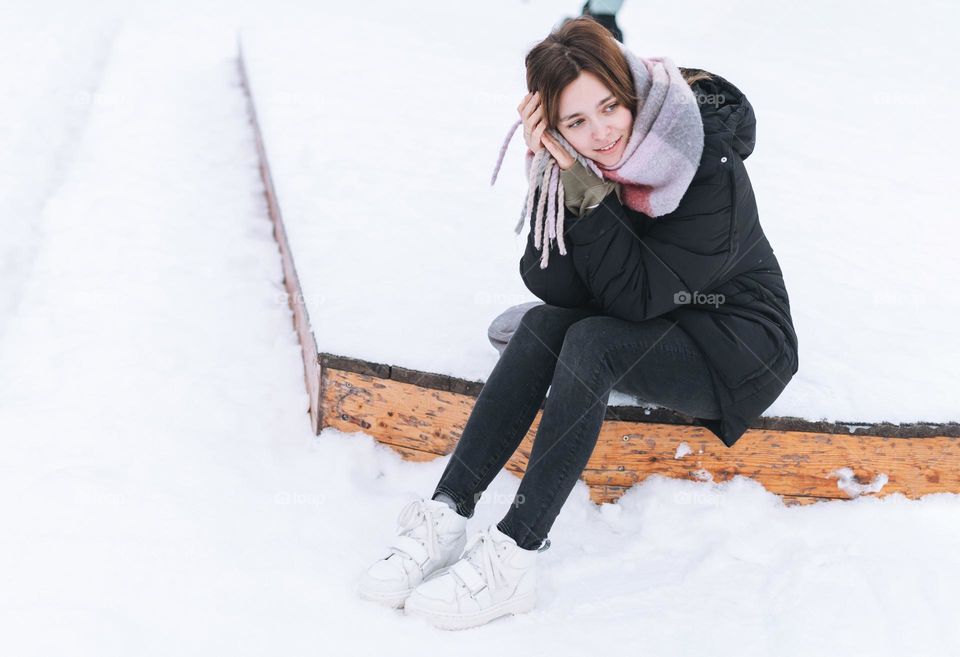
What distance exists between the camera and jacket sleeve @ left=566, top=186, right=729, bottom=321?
6.57 feet

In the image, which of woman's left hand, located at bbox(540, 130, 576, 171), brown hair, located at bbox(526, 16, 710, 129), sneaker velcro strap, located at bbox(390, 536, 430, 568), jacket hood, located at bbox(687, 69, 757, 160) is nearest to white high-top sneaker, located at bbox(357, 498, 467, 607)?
sneaker velcro strap, located at bbox(390, 536, 430, 568)

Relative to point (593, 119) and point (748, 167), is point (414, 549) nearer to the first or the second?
point (593, 119)

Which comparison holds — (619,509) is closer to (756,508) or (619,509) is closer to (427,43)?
(756,508)

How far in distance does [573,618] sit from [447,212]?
6.34 ft

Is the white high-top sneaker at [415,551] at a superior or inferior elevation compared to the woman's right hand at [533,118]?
inferior

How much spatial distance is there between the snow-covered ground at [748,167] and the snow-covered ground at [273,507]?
4 cm

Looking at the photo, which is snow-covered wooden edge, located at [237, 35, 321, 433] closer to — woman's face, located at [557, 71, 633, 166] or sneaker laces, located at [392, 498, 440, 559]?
sneaker laces, located at [392, 498, 440, 559]

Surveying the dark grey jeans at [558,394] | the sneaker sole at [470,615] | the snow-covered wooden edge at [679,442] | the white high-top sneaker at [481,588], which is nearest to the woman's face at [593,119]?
the dark grey jeans at [558,394]

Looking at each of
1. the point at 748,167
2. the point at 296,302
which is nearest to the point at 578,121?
the point at 296,302

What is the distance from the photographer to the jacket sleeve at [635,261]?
2004mm

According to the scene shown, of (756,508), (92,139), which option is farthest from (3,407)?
(92,139)

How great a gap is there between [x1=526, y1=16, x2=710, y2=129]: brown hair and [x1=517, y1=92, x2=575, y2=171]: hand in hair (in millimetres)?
16

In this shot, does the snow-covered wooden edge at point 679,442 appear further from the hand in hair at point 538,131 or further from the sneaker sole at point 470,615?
the hand in hair at point 538,131

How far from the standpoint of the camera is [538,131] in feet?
6.71
